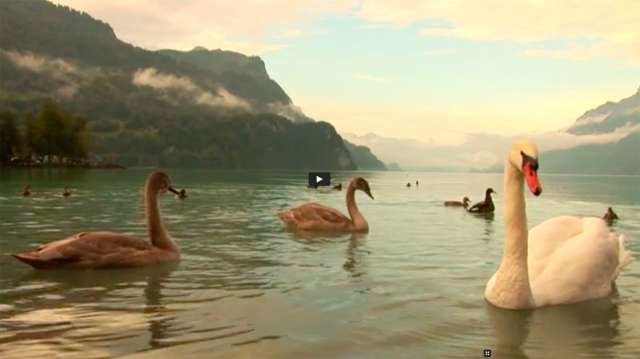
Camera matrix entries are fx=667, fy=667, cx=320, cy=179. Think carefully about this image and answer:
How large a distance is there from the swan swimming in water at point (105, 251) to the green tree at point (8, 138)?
11686 cm

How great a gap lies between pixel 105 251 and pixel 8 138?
119 metres

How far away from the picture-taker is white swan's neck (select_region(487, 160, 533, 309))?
905 centimetres

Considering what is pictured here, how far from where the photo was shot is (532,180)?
7.87 m

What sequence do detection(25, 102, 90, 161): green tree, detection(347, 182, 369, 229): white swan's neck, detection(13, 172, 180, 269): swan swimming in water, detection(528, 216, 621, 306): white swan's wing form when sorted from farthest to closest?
detection(25, 102, 90, 161): green tree → detection(347, 182, 369, 229): white swan's neck → detection(13, 172, 180, 269): swan swimming in water → detection(528, 216, 621, 306): white swan's wing

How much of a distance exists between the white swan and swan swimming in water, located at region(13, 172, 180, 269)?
6814mm

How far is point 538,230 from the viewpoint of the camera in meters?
11.5

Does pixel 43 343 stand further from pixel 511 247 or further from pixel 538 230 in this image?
pixel 538 230

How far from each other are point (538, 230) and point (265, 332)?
18.6 ft

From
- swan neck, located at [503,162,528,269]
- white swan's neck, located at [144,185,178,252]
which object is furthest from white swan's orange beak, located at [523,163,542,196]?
white swan's neck, located at [144,185,178,252]

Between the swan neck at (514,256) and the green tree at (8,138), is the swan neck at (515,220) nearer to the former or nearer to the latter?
the swan neck at (514,256)

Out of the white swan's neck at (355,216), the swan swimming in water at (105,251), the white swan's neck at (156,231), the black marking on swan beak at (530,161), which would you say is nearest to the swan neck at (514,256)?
the black marking on swan beak at (530,161)

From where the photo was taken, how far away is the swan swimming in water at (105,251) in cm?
1226

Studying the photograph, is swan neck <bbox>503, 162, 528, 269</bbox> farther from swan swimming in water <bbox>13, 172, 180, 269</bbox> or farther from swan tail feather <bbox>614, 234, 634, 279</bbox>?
swan swimming in water <bbox>13, 172, 180, 269</bbox>

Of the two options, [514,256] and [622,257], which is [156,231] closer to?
[514,256]
